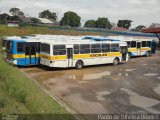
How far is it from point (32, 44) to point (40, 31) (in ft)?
88.9

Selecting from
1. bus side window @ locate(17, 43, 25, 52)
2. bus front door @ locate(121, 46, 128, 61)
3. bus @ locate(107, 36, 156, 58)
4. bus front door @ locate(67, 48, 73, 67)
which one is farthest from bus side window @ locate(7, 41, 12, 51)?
bus @ locate(107, 36, 156, 58)

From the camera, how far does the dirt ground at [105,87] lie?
44.7ft

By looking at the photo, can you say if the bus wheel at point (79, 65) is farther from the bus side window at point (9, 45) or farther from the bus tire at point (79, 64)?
the bus side window at point (9, 45)

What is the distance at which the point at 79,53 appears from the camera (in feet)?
79.4

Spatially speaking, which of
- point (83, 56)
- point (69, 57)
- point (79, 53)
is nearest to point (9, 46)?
point (69, 57)

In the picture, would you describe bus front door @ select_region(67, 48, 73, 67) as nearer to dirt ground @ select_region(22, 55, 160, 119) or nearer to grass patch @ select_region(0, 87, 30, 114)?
dirt ground @ select_region(22, 55, 160, 119)

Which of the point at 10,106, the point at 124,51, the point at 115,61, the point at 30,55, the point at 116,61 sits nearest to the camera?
the point at 10,106

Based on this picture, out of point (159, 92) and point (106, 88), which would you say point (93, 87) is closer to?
point (106, 88)

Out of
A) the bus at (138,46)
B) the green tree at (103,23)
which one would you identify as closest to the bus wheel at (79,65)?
the bus at (138,46)

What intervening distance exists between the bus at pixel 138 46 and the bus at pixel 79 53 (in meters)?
5.94

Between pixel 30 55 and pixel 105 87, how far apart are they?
29.2 ft

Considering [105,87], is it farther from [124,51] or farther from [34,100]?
[124,51]

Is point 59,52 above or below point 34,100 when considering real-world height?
above

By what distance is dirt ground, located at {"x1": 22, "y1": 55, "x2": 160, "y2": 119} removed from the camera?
13.6 m
